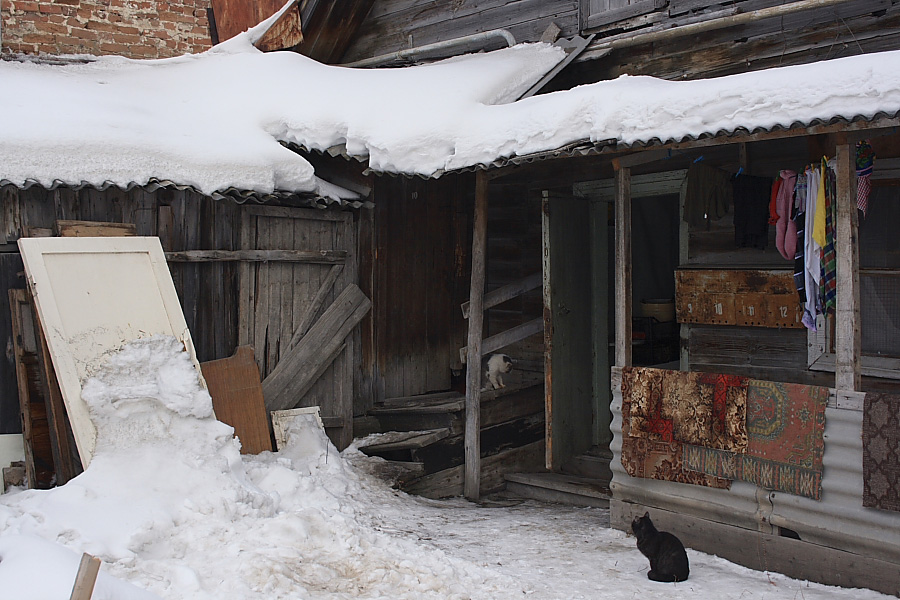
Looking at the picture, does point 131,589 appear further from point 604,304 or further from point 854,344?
point 604,304

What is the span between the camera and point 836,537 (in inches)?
198

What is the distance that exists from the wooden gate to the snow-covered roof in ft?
1.47

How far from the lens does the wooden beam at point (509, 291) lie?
7590 millimetres

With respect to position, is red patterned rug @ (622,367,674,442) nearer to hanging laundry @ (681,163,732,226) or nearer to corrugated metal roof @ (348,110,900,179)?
hanging laundry @ (681,163,732,226)

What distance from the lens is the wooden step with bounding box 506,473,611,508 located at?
739 cm

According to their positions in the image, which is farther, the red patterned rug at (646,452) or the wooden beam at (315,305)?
the wooden beam at (315,305)

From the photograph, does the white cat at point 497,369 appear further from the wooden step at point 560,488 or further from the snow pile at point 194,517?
the snow pile at point 194,517

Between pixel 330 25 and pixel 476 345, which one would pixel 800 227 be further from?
pixel 330 25

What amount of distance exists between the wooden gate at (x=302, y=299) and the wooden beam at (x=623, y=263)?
2.55 meters

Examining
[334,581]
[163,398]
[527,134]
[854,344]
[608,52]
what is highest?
[608,52]

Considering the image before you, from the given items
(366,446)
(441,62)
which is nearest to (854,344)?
(366,446)

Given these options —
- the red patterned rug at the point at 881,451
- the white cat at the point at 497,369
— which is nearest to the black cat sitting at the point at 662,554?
the red patterned rug at the point at 881,451

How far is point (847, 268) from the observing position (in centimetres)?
490

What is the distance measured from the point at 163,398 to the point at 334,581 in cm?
186
